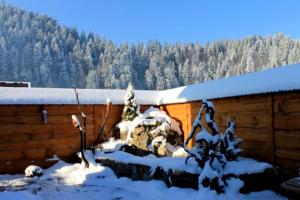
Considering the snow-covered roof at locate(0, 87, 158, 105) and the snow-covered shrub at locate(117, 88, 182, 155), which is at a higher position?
the snow-covered roof at locate(0, 87, 158, 105)

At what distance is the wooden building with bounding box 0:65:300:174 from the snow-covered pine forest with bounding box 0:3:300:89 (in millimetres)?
41370

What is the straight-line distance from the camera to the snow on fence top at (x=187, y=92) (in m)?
10.4

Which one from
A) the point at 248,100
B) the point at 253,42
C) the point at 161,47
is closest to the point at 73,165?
the point at 248,100

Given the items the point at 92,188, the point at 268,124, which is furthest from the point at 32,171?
the point at 268,124

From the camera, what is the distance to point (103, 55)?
75.1 meters

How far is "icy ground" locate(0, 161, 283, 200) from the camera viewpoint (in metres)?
8.91

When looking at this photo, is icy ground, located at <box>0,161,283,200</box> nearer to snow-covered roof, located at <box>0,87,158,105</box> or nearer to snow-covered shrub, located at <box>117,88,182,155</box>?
snow-covered shrub, located at <box>117,88,182,155</box>

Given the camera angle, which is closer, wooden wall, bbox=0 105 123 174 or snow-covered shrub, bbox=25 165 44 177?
snow-covered shrub, bbox=25 165 44 177

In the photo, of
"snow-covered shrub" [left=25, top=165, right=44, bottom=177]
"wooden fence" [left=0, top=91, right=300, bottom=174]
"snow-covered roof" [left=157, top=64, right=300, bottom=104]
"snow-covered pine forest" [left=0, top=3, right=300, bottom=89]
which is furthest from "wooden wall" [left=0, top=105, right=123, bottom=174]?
"snow-covered pine forest" [left=0, top=3, right=300, bottom=89]

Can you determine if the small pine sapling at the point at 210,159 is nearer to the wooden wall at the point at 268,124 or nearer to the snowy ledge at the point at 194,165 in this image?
the snowy ledge at the point at 194,165

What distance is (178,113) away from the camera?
1661cm

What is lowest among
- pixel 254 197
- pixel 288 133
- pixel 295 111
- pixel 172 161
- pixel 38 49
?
pixel 254 197

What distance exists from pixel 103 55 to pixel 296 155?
222ft

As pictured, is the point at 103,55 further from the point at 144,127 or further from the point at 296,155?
the point at 296,155
